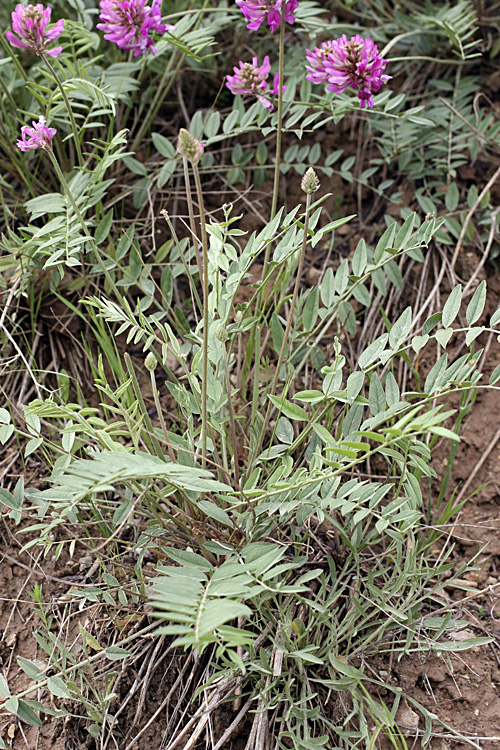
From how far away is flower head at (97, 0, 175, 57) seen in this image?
4.38 feet

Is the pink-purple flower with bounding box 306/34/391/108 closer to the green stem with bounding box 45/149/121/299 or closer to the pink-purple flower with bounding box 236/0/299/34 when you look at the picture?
the pink-purple flower with bounding box 236/0/299/34

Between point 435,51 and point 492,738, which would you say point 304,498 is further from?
point 435,51

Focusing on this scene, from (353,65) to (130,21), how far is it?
45 cm

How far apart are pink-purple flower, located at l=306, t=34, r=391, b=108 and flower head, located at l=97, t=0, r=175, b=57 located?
33 cm

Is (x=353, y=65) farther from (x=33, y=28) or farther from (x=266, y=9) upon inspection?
(x=33, y=28)

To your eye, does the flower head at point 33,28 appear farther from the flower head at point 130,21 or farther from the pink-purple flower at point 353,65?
the pink-purple flower at point 353,65

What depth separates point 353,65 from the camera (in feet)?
4.61

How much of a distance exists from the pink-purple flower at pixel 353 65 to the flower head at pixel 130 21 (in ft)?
1.07

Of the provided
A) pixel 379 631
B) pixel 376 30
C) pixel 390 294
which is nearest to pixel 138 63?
pixel 376 30

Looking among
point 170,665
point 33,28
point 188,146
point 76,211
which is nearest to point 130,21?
point 33,28

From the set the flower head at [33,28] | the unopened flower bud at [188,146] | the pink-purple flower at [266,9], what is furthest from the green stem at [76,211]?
the pink-purple flower at [266,9]

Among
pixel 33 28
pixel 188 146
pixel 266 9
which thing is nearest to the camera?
pixel 188 146

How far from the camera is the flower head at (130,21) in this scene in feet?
4.38

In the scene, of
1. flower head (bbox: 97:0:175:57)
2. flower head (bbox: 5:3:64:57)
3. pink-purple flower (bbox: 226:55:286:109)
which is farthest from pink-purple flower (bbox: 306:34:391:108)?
flower head (bbox: 5:3:64:57)
